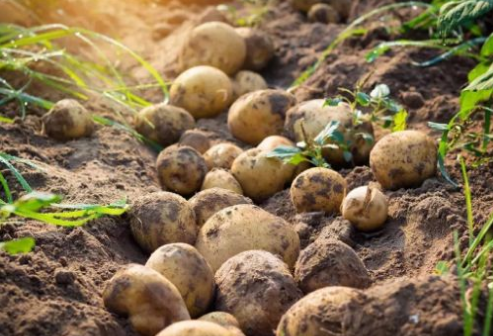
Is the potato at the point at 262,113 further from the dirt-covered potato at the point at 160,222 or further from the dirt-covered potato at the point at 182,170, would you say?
the dirt-covered potato at the point at 160,222

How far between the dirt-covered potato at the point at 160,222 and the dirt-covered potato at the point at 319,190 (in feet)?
1.54

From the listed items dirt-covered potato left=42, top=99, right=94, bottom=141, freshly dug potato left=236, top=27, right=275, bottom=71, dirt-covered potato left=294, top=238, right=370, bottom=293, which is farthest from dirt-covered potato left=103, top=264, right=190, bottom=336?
freshly dug potato left=236, top=27, right=275, bottom=71

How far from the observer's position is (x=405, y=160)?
307 centimetres

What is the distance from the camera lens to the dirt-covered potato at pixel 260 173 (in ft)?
10.9

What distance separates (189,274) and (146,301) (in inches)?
8.1

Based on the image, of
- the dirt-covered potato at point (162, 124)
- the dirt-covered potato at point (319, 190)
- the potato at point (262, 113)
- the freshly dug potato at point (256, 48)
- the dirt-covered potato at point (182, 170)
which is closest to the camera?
the dirt-covered potato at point (319, 190)

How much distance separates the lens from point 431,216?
2.82m

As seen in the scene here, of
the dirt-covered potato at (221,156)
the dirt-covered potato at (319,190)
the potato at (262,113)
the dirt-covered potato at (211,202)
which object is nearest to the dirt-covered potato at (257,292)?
the dirt-covered potato at (211,202)

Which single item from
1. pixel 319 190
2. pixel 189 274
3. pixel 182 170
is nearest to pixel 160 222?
pixel 189 274

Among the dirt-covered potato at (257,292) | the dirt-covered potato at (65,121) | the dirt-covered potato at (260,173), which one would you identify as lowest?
the dirt-covered potato at (260,173)

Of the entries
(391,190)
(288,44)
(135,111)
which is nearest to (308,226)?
(391,190)

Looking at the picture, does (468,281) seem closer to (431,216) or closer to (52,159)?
(431,216)

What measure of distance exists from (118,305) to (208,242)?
0.52 meters

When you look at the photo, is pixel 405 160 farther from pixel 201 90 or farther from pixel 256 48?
pixel 256 48
